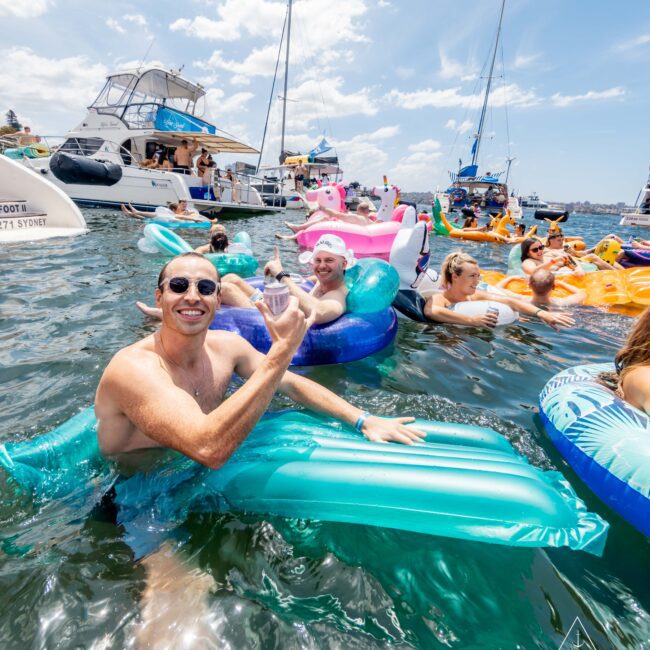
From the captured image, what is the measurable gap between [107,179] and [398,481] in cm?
1527

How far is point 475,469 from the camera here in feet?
5.89

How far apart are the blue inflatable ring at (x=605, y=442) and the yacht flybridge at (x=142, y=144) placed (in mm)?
14771

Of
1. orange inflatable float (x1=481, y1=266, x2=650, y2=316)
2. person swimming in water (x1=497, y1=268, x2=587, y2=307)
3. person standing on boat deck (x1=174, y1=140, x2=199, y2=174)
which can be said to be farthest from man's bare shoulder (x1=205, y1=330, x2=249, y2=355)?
person standing on boat deck (x1=174, y1=140, x2=199, y2=174)

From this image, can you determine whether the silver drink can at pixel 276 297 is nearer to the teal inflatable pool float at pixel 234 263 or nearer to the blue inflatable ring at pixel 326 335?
the blue inflatable ring at pixel 326 335

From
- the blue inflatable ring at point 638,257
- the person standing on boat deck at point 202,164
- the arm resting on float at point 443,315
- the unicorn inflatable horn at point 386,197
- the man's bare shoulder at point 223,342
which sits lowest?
the arm resting on float at point 443,315

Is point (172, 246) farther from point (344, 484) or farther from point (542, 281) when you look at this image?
point (344, 484)

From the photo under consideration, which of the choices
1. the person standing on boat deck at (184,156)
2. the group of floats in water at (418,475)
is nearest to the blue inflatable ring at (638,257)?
the group of floats in water at (418,475)

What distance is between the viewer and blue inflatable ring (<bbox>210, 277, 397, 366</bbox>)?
149 inches

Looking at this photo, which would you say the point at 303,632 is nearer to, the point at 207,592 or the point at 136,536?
the point at 207,592

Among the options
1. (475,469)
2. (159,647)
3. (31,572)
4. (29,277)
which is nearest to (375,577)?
(475,469)

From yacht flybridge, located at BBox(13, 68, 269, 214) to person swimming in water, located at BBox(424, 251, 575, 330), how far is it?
1220 centimetres

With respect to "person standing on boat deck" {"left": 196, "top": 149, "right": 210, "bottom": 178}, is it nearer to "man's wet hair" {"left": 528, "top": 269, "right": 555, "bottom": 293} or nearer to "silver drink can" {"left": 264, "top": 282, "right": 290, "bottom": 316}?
"man's wet hair" {"left": 528, "top": 269, "right": 555, "bottom": 293}

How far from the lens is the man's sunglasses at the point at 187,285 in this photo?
190 cm

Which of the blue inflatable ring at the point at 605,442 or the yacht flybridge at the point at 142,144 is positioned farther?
the yacht flybridge at the point at 142,144
